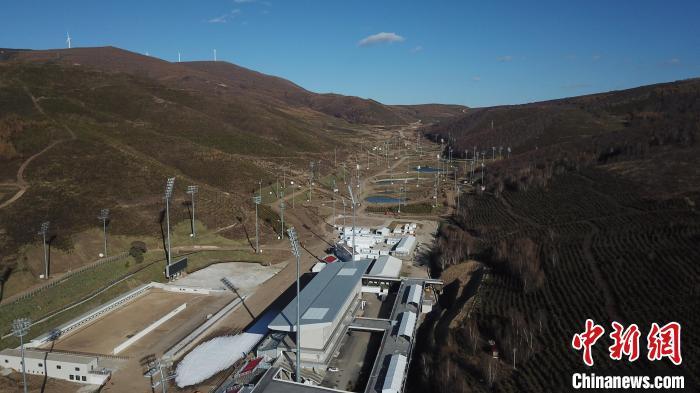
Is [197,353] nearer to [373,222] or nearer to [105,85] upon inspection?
[373,222]

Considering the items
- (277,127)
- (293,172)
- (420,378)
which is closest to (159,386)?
(420,378)

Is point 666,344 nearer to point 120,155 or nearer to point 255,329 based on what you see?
point 255,329

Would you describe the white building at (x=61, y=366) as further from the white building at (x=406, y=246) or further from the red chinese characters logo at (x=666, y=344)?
the white building at (x=406, y=246)

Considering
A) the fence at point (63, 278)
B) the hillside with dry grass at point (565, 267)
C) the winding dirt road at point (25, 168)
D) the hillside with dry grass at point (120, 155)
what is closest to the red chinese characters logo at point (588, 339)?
the hillside with dry grass at point (565, 267)

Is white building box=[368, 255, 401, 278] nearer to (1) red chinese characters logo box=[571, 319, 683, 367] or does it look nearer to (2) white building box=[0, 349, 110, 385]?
(1) red chinese characters logo box=[571, 319, 683, 367]

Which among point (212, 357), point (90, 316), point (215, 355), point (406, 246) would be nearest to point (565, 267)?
point (406, 246)
